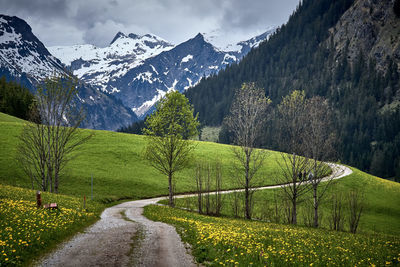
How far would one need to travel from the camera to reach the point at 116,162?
→ 60.8 metres

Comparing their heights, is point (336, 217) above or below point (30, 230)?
below

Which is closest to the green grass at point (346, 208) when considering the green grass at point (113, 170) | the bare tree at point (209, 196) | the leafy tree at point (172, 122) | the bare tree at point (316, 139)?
the bare tree at point (209, 196)

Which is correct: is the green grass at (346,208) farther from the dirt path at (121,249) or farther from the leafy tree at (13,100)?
the leafy tree at (13,100)

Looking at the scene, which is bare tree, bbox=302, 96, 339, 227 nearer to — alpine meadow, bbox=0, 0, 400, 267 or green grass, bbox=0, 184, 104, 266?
alpine meadow, bbox=0, 0, 400, 267

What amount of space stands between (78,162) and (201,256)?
170 feet

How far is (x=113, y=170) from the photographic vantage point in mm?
56188

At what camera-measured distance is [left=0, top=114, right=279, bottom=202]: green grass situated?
47.2m

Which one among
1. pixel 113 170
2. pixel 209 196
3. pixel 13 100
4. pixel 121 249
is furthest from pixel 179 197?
pixel 13 100

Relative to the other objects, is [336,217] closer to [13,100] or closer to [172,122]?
[172,122]

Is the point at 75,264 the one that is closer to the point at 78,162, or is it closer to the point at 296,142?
the point at 296,142

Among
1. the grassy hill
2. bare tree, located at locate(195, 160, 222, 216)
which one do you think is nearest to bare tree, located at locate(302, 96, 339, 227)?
bare tree, located at locate(195, 160, 222, 216)

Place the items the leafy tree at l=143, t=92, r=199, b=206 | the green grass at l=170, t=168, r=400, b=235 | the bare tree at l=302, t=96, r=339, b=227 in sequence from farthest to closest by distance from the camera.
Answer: the green grass at l=170, t=168, r=400, b=235
the leafy tree at l=143, t=92, r=199, b=206
the bare tree at l=302, t=96, r=339, b=227

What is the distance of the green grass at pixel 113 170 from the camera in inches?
1859

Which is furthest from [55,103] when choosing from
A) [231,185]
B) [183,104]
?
[231,185]
